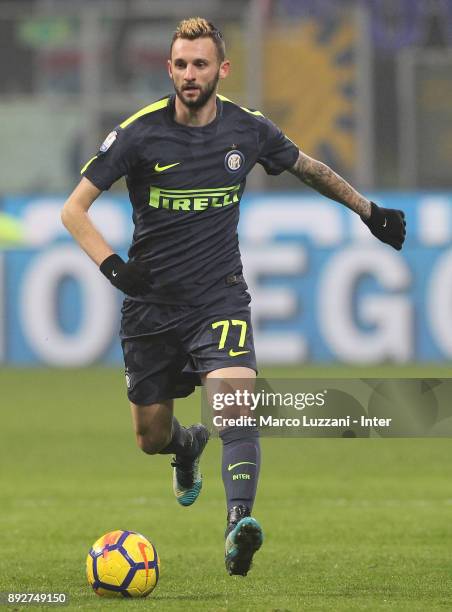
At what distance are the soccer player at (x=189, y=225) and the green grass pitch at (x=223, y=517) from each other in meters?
0.69

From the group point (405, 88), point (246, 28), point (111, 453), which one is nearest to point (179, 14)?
point (246, 28)

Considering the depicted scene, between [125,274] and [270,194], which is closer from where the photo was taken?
[125,274]

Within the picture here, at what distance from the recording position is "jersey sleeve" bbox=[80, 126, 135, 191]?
640 cm

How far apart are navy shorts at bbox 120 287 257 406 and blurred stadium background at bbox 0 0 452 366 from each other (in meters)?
11.4

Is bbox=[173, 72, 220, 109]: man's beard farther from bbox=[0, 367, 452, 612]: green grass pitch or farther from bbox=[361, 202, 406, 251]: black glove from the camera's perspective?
bbox=[0, 367, 452, 612]: green grass pitch

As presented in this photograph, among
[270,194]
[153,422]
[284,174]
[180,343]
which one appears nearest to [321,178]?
[180,343]

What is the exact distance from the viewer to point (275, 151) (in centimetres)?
679

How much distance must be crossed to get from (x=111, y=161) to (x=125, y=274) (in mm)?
485

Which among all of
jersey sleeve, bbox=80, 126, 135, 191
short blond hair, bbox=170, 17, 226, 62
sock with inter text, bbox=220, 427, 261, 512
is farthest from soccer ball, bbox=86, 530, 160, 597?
short blond hair, bbox=170, 17, 226, 62

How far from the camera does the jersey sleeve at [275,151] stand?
6.76 m

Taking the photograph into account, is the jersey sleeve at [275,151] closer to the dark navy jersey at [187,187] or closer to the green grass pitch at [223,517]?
the dark navy jersey at [187,187]

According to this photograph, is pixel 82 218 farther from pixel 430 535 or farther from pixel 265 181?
pixel 265 181

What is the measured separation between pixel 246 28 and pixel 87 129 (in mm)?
2311
